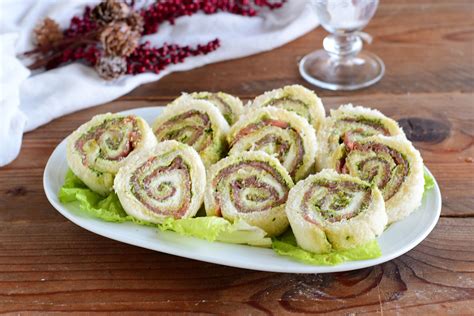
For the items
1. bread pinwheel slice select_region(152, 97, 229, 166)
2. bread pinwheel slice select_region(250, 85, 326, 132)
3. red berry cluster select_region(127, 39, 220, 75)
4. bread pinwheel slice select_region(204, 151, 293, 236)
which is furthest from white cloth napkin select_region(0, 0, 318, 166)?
bread pinwheel slice select_region(204, 151, 293, 236)

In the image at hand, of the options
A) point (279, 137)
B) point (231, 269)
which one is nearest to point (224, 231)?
point (231, 269)

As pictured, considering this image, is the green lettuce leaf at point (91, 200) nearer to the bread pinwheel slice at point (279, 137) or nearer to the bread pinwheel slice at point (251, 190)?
the bread pinwheel slice at point (251, 190)

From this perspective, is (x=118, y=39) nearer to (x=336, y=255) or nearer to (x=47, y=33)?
(x=47, y=33)

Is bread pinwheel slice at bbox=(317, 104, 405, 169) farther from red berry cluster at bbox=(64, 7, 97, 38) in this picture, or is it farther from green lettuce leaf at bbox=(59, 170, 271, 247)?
red berry cluster at bbox=(64, 7, 97, 38)

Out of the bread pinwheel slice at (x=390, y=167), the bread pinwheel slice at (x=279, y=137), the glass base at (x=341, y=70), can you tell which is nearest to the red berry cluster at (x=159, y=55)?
the glass base at (x=341, y=70)

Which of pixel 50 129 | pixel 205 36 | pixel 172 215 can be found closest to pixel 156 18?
pixel 205 36

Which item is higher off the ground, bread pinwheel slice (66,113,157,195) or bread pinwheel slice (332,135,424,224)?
bread pinwheel slice (66,113,157,195)
